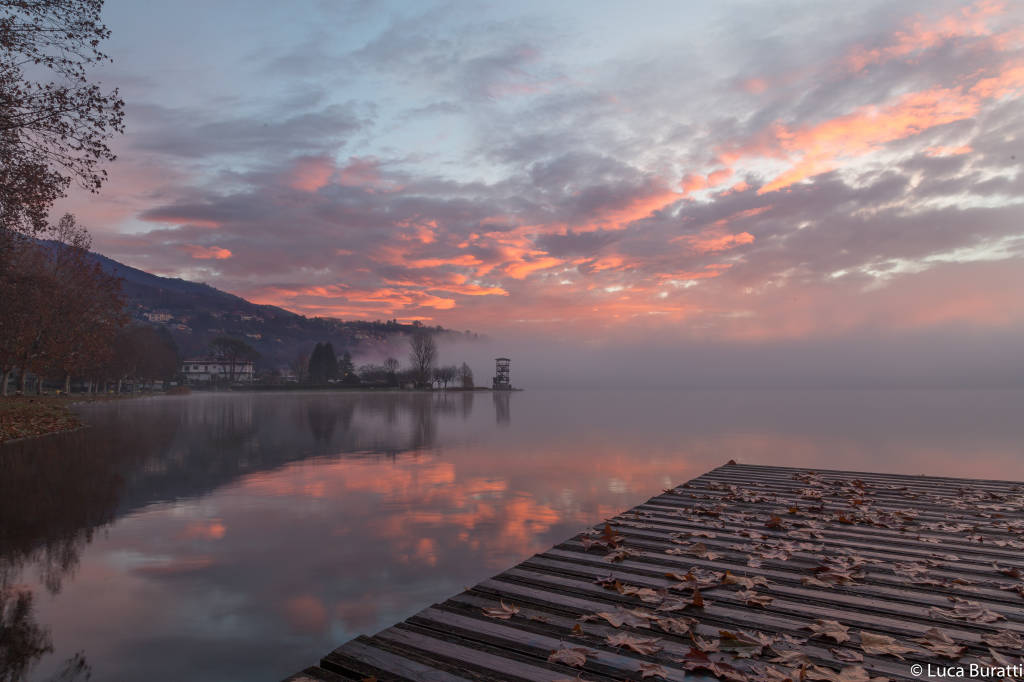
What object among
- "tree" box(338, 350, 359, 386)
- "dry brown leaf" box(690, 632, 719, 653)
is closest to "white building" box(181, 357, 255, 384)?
"tree" box(338, 350, 359, 386)

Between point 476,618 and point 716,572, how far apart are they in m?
2.73

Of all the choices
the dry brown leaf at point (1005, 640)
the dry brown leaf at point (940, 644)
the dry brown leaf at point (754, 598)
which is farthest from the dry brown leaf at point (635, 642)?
the dry brown leaf at point (1005, 640)

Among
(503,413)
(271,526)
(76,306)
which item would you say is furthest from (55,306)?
(271,526)

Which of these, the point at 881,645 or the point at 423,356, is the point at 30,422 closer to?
the point at 881,645

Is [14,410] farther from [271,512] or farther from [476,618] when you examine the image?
[476,618]

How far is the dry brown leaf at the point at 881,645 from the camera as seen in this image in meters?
4.02

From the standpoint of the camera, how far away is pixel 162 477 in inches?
617

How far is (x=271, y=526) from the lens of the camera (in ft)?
35.1

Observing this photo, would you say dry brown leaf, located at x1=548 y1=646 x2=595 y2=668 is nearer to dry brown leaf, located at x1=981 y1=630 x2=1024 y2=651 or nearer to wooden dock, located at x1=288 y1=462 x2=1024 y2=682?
wooden dock, located at x1=288 y1=462 x2=1024 y2=682

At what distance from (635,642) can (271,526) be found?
870 centimetres

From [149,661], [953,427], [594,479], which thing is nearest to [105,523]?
[149,661]

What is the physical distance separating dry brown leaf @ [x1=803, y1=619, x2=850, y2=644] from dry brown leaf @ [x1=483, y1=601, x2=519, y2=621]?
7.88ft

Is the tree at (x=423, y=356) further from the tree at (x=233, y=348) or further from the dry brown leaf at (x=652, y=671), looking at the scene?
the dry brown leaf at (x=652, y=671)

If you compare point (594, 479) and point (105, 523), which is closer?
point (105, 523)
